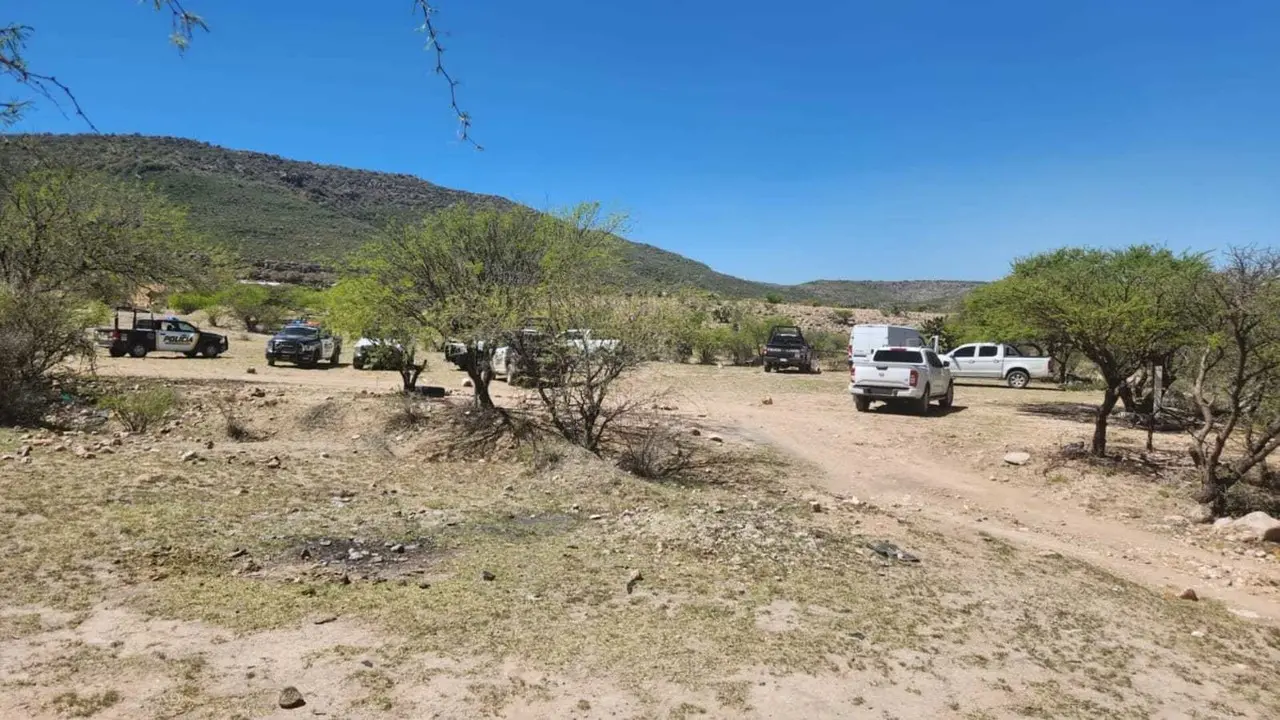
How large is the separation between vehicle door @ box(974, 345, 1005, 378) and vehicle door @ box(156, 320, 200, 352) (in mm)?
29467

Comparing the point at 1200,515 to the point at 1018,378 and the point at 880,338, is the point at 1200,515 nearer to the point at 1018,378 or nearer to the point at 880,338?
the point at 880,338

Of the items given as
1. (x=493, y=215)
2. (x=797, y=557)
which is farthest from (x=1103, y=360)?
Answer: (x=493, y=215)

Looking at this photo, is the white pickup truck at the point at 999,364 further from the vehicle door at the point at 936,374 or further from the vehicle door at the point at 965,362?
the vehicle door at the point at 936,374

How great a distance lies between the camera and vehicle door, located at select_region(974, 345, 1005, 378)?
27.8m

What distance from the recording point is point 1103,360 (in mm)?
12797

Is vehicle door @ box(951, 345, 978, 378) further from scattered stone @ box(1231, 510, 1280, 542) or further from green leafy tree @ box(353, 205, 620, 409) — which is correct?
scattered stone @ box(1231, 510, 1280, 542)

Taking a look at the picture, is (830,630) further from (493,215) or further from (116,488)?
(493,215)

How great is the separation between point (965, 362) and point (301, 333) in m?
25.0

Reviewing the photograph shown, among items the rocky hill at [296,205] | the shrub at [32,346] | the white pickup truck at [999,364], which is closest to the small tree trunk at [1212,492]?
the shrub at [32,346]

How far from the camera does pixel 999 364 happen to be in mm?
27719

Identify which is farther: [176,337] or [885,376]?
[176,337]

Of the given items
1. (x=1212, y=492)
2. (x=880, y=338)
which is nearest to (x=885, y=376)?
(x=1212, y=492)

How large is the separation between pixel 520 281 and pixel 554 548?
7.78 m

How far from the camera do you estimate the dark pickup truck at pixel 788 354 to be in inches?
1177
